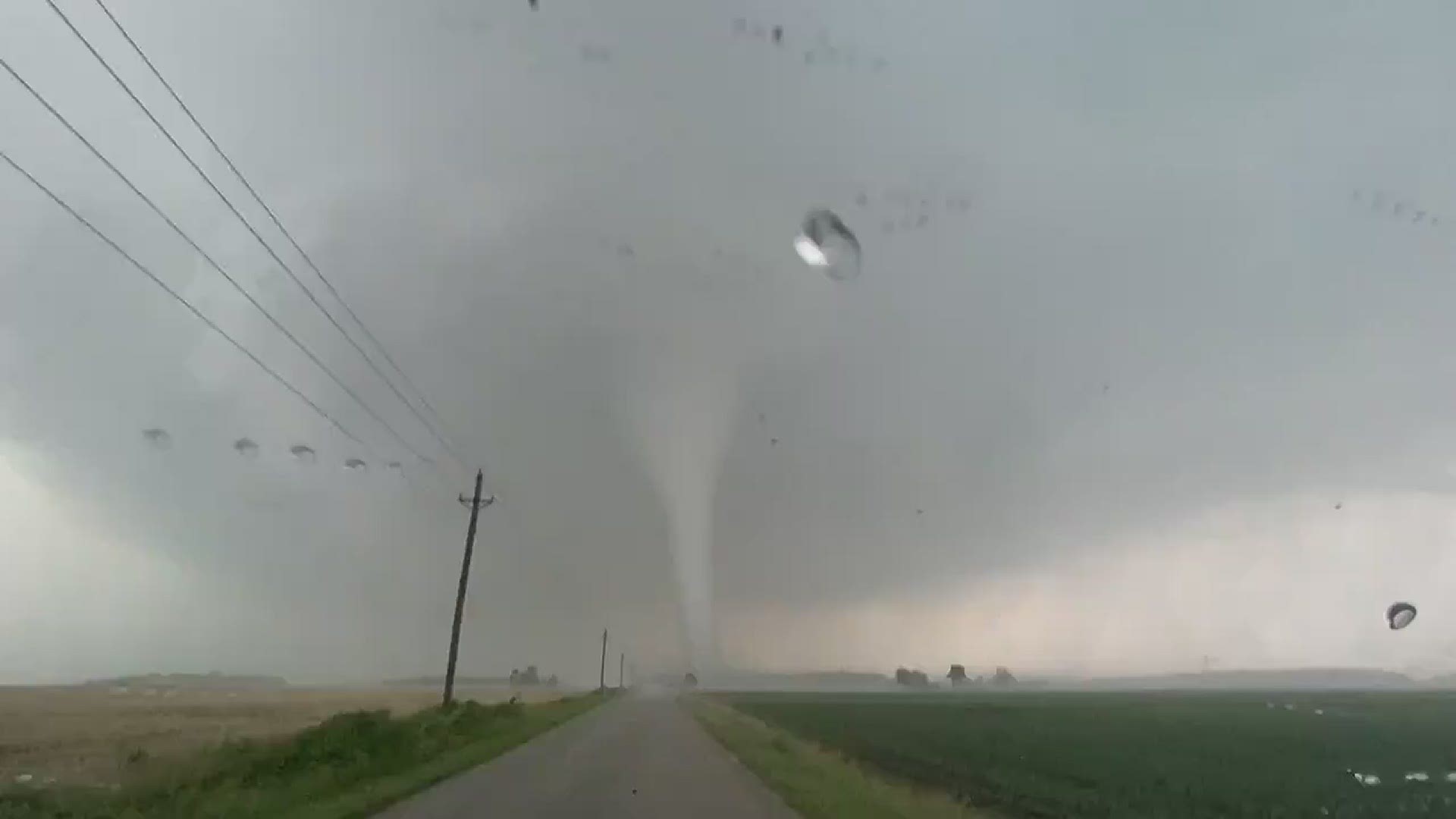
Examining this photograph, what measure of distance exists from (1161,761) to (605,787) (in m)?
26.9

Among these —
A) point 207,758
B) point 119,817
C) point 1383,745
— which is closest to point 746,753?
point 207,758

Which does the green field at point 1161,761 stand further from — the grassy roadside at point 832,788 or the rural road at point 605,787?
the rural road at point 605,787

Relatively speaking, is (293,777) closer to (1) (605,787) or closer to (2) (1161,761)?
(1) (605,787)

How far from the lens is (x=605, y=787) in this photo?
62.8 feet

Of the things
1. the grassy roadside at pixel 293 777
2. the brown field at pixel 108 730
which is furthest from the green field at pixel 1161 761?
the brown field at pixel 108 730

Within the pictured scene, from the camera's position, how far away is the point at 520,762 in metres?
26.2

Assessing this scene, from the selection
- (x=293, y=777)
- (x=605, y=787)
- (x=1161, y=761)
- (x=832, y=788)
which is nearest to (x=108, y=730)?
(x=293, y=777)

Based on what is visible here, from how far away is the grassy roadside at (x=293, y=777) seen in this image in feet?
51.3

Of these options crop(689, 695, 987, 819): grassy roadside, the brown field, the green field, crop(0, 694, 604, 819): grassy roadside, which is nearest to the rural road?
crop(689, 695, 987, 819): grassy roadside

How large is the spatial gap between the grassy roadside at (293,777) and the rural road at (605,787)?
104 centimetres

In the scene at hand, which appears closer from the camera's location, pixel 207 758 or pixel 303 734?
pixel 207 758

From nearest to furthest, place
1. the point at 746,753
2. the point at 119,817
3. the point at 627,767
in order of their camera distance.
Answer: the point at 119,817
the point at 627,767
the point at 746,753

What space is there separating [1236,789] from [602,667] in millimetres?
111640

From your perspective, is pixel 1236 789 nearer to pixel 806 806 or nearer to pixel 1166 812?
pixel 1166 812
